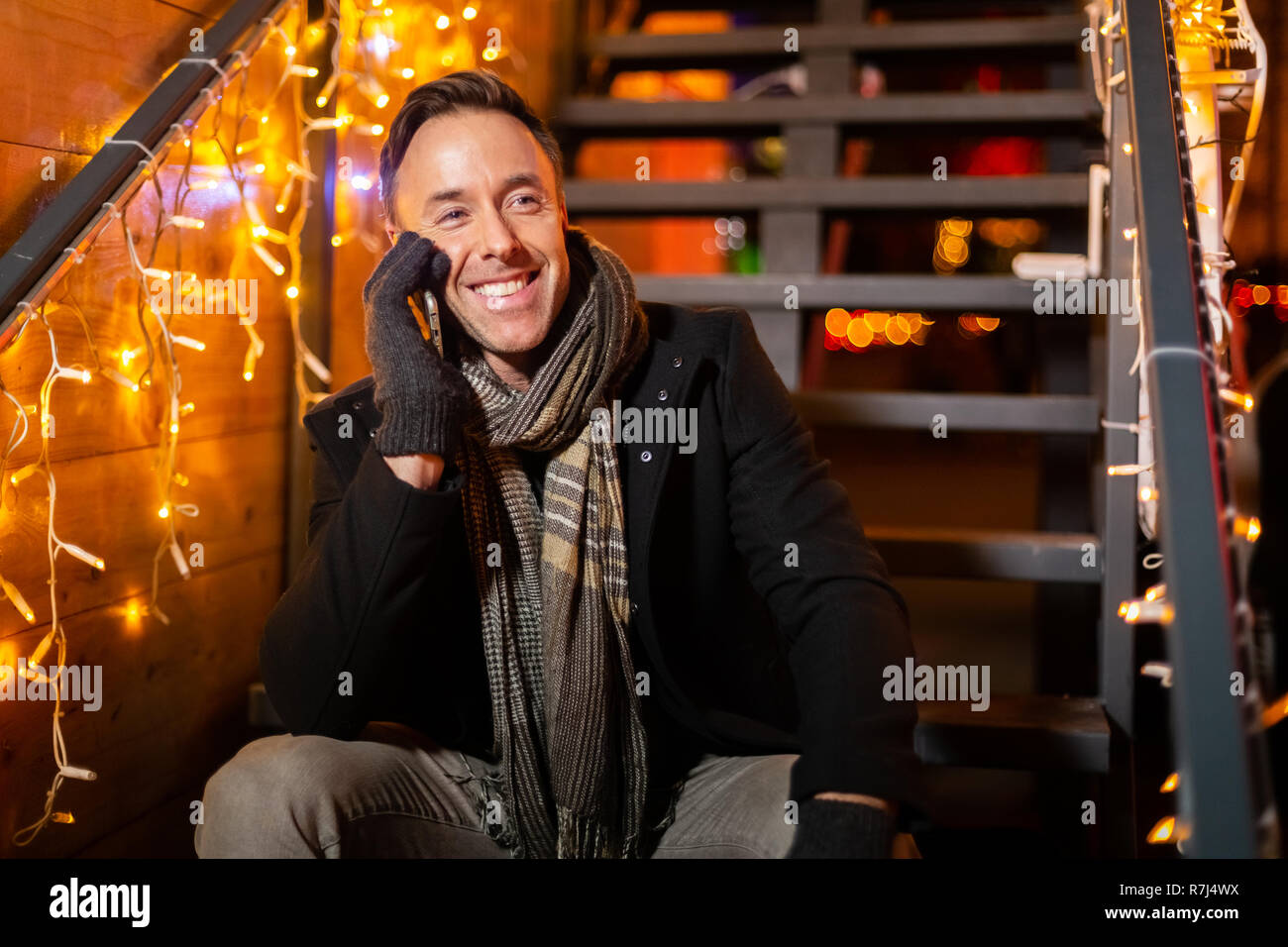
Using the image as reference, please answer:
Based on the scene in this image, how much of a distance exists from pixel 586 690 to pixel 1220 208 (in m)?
1.27

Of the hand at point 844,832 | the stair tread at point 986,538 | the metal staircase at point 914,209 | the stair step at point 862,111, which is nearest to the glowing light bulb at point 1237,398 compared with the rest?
the metal staircase at point 914,209

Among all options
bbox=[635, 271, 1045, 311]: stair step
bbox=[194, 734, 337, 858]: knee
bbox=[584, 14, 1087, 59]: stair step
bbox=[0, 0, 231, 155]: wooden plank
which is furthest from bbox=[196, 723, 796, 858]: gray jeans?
bbox=[584, 14, 1087, 59]: stair step

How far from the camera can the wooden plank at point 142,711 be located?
1.54m

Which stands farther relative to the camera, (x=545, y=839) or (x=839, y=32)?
(x=839, y=32)

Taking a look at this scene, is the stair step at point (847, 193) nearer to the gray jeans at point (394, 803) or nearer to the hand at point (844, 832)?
the gray jeans at point (394, 803)

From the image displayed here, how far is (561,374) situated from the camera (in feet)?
4.89

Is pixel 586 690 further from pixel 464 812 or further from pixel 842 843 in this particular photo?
pixel 842 843

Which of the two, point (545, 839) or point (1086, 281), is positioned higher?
point (1086, 281)

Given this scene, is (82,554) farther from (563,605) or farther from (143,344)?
(563,605)

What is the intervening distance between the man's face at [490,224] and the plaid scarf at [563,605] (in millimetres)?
56

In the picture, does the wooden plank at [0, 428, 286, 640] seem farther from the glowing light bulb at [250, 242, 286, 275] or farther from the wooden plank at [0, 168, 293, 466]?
the glowing light bulb at [250, 242, 286, 275]

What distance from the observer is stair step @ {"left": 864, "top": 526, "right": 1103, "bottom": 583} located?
204 centimetres

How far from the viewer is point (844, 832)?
46.6 inches
